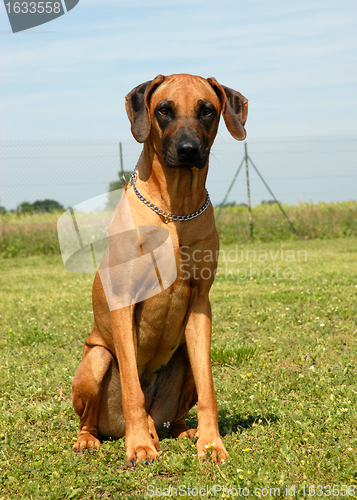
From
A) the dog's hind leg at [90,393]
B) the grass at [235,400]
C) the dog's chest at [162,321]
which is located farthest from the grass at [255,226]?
the dog's chest at [162,321]

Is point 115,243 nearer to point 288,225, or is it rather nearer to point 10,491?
point 10,491

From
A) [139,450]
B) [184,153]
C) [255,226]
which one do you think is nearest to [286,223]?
[255,226]

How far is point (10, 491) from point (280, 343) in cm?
302

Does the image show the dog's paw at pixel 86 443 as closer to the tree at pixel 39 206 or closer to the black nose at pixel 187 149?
the black nose at pixel 187 149

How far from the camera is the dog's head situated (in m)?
2.88

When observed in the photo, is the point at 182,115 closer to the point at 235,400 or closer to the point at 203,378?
the point at 203,378

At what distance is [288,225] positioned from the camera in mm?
15422

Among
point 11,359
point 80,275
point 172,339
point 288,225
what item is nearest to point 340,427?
point 172,339

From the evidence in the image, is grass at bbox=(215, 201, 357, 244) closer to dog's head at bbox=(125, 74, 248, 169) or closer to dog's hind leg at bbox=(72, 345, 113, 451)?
dog's head at bbox=(125, 74, 248, 169)

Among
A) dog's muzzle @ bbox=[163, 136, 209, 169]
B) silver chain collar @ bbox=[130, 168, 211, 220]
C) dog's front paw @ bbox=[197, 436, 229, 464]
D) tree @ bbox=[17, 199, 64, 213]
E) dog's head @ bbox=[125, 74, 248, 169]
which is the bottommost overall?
tree @ bbox=[17, 199, 64, 213]

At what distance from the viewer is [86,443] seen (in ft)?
10.2

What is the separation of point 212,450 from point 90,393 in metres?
0.83

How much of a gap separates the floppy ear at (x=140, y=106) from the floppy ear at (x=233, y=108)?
37 centimetres

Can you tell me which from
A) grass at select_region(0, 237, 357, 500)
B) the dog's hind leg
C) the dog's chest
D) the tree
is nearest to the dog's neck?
the dog's chest
